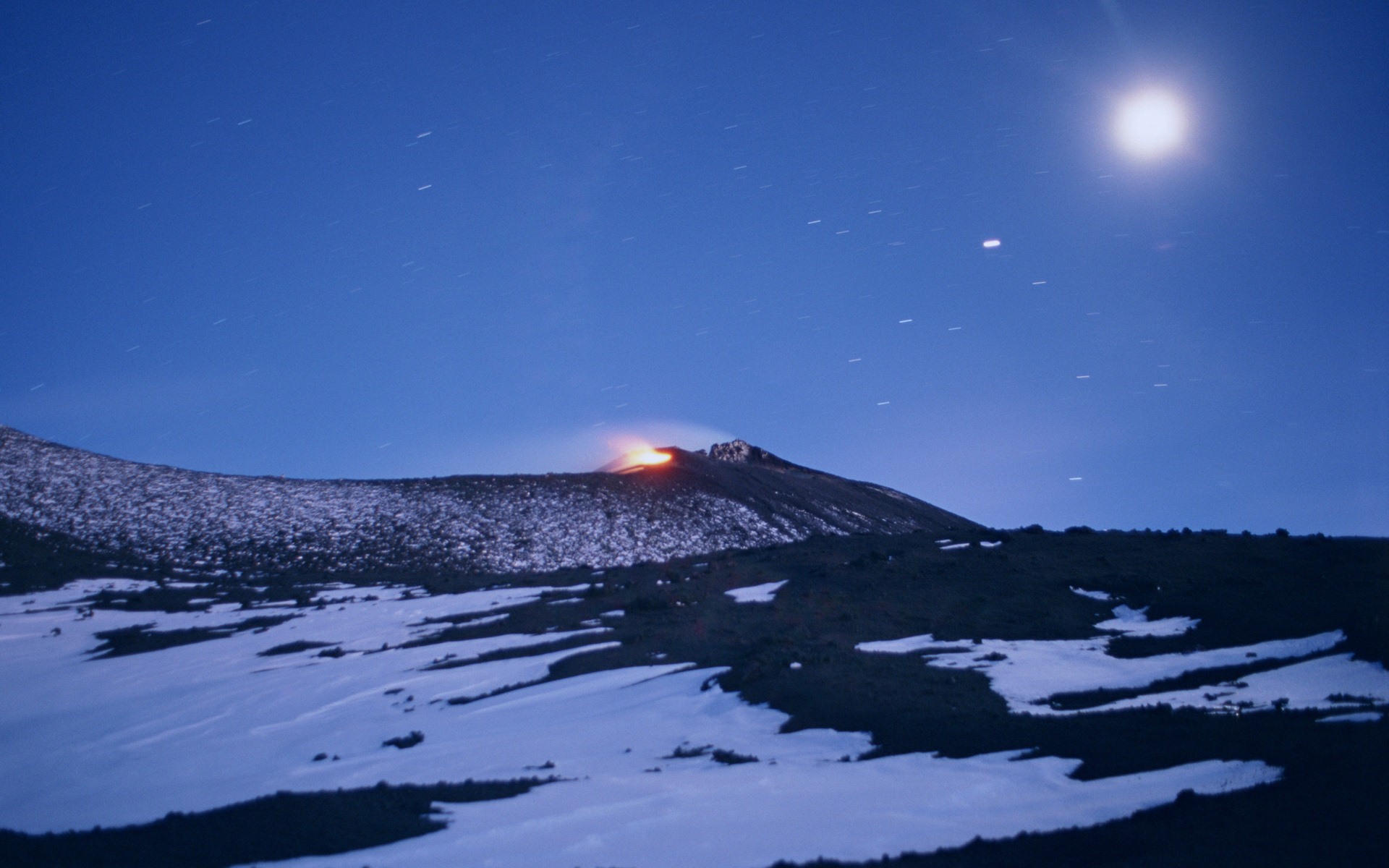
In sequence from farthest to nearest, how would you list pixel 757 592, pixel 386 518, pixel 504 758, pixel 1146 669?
pixel 386 518 < pixel 757 592 < pixel 1146 669 < pixel 504 758

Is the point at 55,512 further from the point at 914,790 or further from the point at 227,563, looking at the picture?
the point at 914,790

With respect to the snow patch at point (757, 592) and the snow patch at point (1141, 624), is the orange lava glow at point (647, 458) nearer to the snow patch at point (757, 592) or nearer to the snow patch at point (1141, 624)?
the snow patch at point (757, 592)

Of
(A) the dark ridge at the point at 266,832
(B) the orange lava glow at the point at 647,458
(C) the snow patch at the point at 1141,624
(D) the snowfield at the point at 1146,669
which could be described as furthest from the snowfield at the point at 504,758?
(B) the orange lava glow at the point at 647,458

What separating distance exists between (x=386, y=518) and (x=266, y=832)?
5513 cm

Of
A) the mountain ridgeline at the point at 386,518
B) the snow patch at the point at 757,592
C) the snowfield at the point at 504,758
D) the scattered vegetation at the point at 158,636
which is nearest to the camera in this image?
the snowfield at the point at 504,758

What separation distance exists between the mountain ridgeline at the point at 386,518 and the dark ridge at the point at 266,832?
4148 cm

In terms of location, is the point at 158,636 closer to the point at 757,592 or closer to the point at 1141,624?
the point at 757,592

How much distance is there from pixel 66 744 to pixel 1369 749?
95.4 ft

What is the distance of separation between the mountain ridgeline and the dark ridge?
4148 centimetres

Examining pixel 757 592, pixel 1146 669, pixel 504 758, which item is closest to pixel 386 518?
pixel 757 592

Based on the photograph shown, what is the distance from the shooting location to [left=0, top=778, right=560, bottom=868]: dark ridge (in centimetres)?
1334

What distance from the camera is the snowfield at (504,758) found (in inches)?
488

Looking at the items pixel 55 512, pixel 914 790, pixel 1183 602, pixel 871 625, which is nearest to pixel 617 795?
pixel 914 790

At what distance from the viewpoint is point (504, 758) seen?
18.2 m
